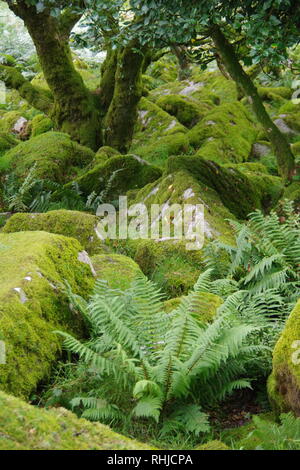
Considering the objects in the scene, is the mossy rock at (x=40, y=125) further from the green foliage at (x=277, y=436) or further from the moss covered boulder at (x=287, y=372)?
the green foliage at (x=277, y=436)

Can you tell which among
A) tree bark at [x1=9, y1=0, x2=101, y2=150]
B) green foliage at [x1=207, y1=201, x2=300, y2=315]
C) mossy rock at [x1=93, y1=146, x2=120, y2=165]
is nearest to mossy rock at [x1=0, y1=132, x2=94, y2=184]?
mossy rock at [x1=93, y1=146, x2=120, y2=165]

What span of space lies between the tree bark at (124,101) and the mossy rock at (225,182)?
3525 mm

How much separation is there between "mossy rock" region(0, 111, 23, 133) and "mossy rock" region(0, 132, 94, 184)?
4704 mm

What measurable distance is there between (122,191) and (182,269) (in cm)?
302

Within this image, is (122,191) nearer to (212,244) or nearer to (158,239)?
(158,239)

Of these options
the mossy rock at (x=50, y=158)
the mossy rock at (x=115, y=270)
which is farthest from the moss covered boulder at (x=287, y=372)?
the mossy rock at (x=50, y=158)

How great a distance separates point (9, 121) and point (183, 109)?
493 cm

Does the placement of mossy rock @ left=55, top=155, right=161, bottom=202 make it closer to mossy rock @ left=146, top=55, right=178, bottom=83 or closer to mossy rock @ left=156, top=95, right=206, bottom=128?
mossy rock @ left=156, top=95, right=206, bottom=128

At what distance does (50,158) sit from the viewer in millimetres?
8914

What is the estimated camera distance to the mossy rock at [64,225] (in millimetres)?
5648

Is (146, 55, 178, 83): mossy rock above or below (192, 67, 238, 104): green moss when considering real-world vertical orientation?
above

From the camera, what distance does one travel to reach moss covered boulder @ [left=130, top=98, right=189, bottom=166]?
11.5m
